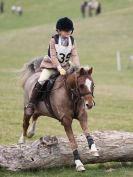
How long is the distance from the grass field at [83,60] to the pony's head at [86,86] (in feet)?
4.58

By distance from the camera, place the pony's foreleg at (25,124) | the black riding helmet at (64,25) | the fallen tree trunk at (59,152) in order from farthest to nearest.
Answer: the pony's foreleg at (25,124) → the black riding helmet at (64,25) → the fallen tree trunk at (59,152)

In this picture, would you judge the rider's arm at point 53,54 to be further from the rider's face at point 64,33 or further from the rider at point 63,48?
the rider's face at point 64,33

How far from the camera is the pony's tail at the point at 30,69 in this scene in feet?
42.8

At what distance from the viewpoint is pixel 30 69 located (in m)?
13.2

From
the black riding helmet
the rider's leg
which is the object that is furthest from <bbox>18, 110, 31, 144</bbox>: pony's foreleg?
the black riding helmet

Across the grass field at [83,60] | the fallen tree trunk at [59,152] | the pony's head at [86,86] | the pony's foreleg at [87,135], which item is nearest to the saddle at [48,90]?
the fallen tree trunk at [59,152]

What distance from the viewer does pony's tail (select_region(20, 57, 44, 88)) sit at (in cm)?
1304

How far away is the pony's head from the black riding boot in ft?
5.19

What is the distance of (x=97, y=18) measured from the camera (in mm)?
59094

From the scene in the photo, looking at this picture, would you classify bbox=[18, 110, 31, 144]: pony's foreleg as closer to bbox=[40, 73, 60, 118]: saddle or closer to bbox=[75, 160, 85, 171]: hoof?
bbox=[40, 73, 60, 118]: saddle

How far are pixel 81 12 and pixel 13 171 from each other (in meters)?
58.7

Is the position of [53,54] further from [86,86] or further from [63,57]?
[86,86]

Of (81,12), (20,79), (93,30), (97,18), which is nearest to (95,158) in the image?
(20,79)

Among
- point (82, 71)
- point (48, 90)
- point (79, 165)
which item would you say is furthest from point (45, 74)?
point (79, 165)
